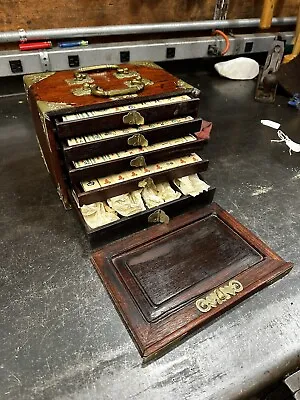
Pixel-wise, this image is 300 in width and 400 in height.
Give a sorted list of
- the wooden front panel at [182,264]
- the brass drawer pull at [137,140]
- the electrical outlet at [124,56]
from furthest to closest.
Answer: the electrical outlet at [124,56] < the brass drawer pull at [137,140] < the wooden front panel at [182,264]

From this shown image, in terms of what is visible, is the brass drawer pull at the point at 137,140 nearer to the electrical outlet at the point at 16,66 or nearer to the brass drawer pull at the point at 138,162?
the brass drawer pull at the point at 138,162

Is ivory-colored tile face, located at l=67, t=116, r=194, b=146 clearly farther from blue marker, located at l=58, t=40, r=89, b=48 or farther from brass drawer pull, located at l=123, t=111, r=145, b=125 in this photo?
blue marker, located at l=58, t=40, r=89, b=48

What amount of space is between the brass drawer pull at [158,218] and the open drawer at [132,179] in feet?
0.24

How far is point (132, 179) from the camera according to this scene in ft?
2.26

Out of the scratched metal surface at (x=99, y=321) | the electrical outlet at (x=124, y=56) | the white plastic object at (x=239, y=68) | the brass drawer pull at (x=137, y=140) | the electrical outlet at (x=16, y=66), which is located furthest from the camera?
the white plastic object at (x=239, y=68)

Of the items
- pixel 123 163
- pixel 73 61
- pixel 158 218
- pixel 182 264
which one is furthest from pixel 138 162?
pixel 73 61

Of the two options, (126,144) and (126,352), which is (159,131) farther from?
(126,352)

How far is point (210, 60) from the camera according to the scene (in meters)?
1.48

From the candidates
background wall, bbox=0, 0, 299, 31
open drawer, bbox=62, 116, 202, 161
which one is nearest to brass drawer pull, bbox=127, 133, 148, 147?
open drawer, bbox=62, 116, 202, 161

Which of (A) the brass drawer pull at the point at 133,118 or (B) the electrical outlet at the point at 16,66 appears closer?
(A) the brass drawer pull at the point at 133,118

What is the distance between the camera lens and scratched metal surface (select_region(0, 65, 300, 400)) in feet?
1.48

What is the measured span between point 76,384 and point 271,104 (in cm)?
122

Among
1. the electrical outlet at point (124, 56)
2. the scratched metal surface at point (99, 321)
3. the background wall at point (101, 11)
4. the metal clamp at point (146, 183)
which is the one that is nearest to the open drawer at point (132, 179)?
the metal clamp at point (146, 183)

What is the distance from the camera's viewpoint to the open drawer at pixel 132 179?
653 mm
